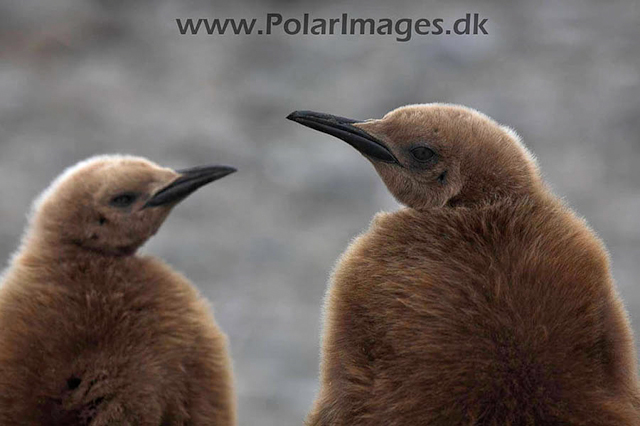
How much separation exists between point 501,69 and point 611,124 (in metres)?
0.39

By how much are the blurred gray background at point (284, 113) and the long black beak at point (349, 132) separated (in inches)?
66.4

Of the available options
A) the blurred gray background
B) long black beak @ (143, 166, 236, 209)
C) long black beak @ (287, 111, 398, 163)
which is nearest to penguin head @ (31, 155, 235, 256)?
long black beak @ (143, 166, 236, 209)

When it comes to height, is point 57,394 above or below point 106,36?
below

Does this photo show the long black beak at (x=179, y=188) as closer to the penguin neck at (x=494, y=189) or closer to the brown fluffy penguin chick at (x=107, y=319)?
the brown fluffy penguin chick at (x=107, y=319)

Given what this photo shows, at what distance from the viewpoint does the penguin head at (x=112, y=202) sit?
3.87ft

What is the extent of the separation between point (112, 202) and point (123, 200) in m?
0.02

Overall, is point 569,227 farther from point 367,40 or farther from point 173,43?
point 173,43

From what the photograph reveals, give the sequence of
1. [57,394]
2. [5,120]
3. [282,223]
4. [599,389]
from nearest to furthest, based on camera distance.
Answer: [599,389] → [57,394] → [282,223] → [5,120]

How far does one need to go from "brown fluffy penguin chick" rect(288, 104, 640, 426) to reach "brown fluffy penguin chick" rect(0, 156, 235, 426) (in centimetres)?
→ 19

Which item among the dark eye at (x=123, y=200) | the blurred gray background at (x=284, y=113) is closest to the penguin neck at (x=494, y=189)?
the dark eye at (x=123, y=200)

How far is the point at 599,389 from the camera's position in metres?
0.86

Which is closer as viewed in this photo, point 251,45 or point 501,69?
point 501,69

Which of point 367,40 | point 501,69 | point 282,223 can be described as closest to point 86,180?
point 282,223

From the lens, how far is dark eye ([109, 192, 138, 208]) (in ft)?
3.99
